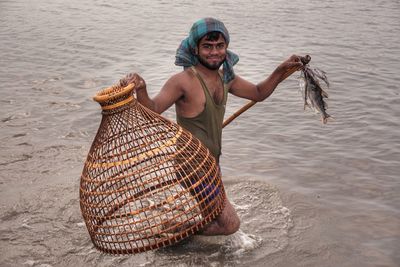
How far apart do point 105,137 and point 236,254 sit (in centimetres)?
145

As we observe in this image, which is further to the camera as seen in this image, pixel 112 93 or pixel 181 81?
pixel 181 81

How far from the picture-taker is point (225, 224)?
3564 millimetres

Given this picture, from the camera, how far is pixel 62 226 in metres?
3.96

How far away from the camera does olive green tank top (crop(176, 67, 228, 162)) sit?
3.44 m

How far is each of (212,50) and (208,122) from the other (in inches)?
21.2

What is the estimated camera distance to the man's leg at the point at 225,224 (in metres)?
3.55

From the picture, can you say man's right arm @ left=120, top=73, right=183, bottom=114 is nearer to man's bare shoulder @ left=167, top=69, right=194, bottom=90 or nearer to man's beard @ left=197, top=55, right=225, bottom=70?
man's bare shoulder @ left=167, top=69, right=194, bottom=90

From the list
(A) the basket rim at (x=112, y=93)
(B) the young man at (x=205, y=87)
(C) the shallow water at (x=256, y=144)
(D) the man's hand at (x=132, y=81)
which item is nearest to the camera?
(A) the basket rim at (x=112, y=93)

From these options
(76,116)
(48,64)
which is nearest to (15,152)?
(76,116)

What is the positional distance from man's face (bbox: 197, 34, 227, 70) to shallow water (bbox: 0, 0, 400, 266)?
1.43 meters

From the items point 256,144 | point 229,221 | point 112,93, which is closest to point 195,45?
point 112,93

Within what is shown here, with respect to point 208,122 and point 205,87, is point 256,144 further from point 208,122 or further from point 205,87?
point 205,87

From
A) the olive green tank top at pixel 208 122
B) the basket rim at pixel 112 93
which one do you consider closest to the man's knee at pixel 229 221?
the olive green tank top at pixel 208 122

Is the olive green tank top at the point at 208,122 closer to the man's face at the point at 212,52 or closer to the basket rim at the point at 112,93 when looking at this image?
the man's face at the point at 212,52
